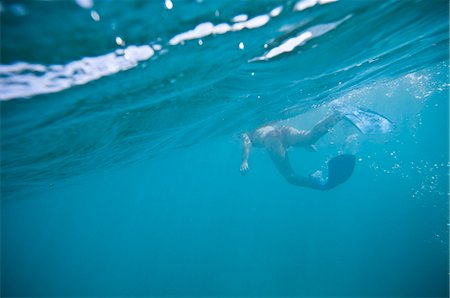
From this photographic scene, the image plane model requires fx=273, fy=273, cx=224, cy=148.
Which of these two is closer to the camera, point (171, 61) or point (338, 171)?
point (171, 61)

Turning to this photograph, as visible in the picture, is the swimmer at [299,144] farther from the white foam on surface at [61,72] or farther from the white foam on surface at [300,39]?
the white foam on surface at [61,72]

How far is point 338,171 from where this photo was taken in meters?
14.0

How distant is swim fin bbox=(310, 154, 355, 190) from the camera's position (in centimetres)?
1362

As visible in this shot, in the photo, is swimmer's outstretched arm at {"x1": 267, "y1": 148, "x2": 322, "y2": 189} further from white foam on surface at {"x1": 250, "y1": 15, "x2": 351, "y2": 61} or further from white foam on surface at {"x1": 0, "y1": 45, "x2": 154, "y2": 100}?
white foam on surface at {"x1": 0, "y1": 45, "x2": 154, "y2": 100}

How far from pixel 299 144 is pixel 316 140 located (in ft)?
3.99

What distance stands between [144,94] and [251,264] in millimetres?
49062

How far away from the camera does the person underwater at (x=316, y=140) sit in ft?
45.9

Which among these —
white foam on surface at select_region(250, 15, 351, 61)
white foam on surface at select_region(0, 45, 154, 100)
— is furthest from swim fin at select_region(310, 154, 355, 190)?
white foam on surface at select_region(0, 45, 154, 100)

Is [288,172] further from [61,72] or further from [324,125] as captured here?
[61,72]

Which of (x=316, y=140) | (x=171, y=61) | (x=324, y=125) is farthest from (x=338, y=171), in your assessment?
(x=171, y=61)

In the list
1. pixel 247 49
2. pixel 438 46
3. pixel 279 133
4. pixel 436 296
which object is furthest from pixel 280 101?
pixel 436 296

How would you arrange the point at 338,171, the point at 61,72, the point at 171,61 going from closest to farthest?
the point at 61,72 → the point at 171,61 → the point at 338,171

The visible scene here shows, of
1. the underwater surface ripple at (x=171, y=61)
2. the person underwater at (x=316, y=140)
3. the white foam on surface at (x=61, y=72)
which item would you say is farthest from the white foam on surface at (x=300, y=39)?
the person underwater at (x=316, y=140)

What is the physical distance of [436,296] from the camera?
2397cm
